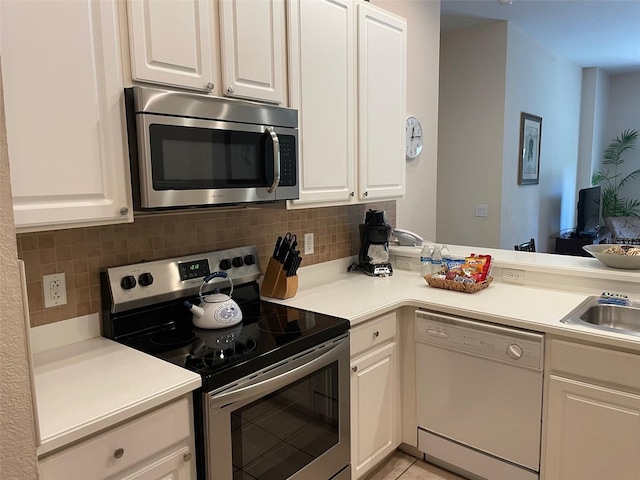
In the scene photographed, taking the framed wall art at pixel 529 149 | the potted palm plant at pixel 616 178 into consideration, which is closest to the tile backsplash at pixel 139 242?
the framed wall art at pixel 529 149

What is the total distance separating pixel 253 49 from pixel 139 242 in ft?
2.82

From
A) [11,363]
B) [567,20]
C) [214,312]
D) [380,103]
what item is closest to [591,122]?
[567,20]

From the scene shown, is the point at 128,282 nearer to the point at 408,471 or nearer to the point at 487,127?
the point at 408,471

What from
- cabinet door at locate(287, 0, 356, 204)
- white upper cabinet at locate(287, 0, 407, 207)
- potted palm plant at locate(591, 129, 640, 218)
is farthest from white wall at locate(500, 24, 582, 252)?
cabinet door at locate(287, 0, 356, 204)

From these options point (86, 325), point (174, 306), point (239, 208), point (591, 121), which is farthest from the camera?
point (591, 121)

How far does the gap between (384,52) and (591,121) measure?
17.7 feet

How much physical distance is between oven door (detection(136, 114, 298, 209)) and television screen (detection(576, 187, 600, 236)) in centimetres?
504

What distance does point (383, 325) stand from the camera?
2.26 m

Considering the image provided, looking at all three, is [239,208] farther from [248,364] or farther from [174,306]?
[248,364]

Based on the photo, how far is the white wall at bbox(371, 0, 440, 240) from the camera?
3.32m

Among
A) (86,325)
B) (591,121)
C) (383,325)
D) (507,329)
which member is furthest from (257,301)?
(591,121)

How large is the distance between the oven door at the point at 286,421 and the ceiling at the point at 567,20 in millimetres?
3322

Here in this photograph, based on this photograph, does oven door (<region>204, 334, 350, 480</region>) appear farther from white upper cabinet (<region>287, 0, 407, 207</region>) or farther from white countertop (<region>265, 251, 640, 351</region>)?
white upper cabinet (<region>287, 0, 407, 207</region>)

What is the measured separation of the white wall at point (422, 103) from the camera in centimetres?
332
